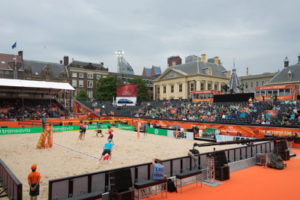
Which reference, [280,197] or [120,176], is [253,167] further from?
[120,176]

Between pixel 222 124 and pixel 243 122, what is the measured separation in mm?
2556

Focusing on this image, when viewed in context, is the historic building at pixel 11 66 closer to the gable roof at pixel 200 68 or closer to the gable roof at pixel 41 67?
the gable roof at pixel 41 67

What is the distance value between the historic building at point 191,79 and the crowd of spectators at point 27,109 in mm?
39590

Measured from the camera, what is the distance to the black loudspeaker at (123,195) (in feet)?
25.5

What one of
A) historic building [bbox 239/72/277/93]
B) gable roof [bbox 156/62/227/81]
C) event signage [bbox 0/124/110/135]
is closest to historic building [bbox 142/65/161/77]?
gable roof [bbox 156/62/227/81]

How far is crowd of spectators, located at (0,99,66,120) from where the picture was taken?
134 ft

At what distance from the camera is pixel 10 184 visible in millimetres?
7836

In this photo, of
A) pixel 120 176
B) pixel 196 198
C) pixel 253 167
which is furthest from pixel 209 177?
pixel 120 176

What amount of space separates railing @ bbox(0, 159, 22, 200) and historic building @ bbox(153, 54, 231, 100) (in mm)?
62103

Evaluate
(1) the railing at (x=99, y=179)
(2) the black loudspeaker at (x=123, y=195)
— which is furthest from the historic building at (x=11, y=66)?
(2) the black loudspeaker at (x=123, y=195)

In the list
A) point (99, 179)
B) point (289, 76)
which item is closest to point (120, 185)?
point (99, 179)

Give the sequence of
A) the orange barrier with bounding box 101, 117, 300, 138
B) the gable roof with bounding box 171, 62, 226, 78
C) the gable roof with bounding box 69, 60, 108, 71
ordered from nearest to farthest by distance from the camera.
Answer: the orange barrier with bounding box 101, 117, 300, 138
the gable roof with bounding box 171, 62, 226, 78
the gable roof with bounding box 69, 60, 108, 71

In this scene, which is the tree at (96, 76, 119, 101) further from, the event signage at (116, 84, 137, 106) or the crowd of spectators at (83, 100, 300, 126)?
the crowd of spectators at (83, 100, 300, 126)

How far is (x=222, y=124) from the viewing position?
1141 inches
